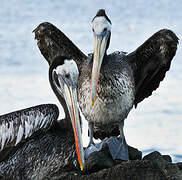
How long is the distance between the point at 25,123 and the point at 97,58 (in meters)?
1.26

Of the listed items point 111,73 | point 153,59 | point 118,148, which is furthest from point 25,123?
point 153,59

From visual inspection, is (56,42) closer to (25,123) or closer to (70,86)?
(25,123)

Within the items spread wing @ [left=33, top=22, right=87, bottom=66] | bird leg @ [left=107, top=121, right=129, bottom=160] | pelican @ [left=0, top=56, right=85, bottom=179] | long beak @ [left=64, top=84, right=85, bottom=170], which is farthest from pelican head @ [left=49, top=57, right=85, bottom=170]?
spread wing @ [left=33, top=22, right=87, bottom=66]

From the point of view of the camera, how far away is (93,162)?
5.89 m

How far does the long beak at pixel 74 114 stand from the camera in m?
5.64

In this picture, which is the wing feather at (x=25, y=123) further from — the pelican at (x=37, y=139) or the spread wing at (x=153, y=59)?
the spread wing at (x=153, y=59)

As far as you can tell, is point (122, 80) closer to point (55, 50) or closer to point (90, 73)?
point (90, 73)

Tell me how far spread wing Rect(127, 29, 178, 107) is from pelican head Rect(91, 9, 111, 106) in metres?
0.80

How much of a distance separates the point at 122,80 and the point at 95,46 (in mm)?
607

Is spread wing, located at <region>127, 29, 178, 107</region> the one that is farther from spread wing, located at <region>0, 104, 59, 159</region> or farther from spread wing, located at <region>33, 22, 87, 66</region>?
spread wing, located at <region>0, 104, 59, 159</region>

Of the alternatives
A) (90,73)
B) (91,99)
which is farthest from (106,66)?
(91,99)

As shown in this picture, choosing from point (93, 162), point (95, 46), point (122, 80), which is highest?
point (95, 46)

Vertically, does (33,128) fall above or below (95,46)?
below

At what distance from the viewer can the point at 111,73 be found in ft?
22.6
